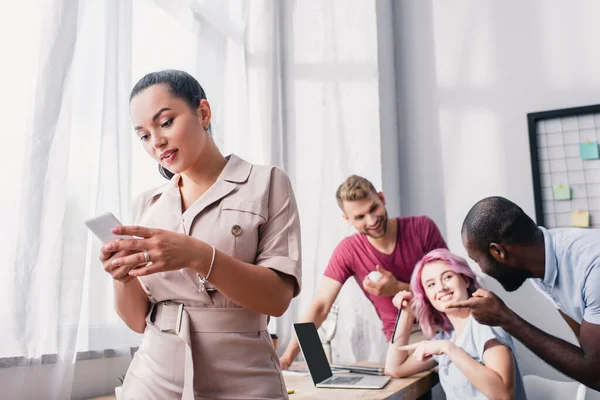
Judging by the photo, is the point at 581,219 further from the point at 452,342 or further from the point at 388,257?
the point at 452,342

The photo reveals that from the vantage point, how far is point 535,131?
2.79m

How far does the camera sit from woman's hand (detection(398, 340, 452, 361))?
6.13ft

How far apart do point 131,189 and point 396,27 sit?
2.03 meters

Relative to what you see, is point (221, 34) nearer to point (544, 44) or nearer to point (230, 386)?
point (544, 44)

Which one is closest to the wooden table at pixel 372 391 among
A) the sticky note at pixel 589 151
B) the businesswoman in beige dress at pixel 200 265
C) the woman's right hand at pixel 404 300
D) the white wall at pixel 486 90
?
the woman's right hand at pixel 404 300

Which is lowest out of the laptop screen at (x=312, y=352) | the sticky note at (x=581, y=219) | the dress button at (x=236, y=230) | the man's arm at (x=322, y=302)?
the laptop screen at (x=312, y=352)

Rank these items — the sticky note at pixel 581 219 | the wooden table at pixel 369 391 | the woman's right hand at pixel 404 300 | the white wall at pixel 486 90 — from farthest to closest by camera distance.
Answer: the white wall at pixel 486 90, the sticky note at pixel 581 219, the woman's right hand at pixel 404 300, the wooden table at pixel 369 391

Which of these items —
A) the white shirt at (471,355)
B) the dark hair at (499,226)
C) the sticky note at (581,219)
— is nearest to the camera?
the dark hair at (499,226)

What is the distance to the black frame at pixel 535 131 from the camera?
2.71 meters

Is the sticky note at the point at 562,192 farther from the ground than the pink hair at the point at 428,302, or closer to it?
farther from the ground

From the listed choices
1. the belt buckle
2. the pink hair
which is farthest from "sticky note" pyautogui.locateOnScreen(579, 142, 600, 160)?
the belt buckle

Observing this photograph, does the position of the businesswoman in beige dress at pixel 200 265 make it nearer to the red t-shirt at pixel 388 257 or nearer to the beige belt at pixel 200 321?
the beige belt at pixel 200 321

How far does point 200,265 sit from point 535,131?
7.77 feet

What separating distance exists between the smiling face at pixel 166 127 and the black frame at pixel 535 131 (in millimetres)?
2156
